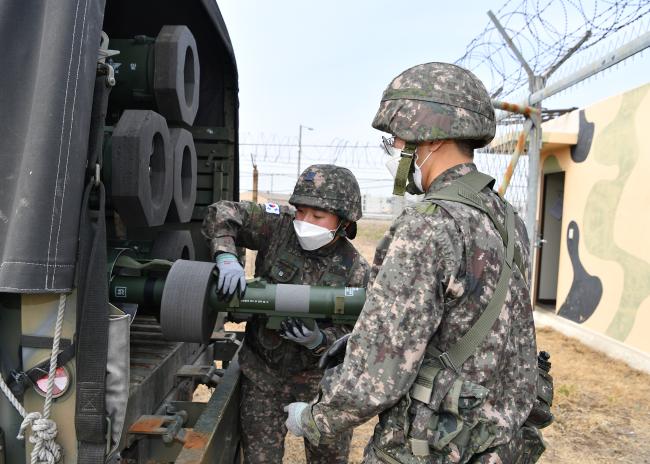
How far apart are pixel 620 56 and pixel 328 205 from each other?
233 cm

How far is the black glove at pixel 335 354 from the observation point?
5.91ft

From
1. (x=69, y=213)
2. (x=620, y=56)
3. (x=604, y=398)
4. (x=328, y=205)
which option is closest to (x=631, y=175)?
(x=604, y=398)

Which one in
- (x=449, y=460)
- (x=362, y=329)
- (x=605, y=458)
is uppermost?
(x=362, y=329)

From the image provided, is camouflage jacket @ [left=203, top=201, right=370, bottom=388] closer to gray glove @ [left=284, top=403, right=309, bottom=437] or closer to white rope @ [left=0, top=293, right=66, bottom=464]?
gray glove @ [left=284, top=403, right=309, bottom=437]

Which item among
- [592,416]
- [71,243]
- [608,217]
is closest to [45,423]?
[71,243]

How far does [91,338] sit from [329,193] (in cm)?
145

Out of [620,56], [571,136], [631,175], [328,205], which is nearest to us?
[328,205]

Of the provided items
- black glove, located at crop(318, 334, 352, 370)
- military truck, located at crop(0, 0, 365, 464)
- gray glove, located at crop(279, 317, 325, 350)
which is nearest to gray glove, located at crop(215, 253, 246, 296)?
military truck, located at crop(0, 0, 365, 464)

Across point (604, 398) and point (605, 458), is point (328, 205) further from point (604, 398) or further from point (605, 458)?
point (604, 398)

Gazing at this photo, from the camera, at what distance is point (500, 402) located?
1.63 metres

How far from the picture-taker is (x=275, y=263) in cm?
281

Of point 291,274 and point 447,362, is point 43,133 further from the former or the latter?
point 291,274

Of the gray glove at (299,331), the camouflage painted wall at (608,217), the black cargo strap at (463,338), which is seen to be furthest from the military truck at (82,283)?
the camouflage painted wall at (608,217)

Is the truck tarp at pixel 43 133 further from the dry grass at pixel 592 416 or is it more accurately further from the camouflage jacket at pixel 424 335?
the dry grass at pixel 592 416
